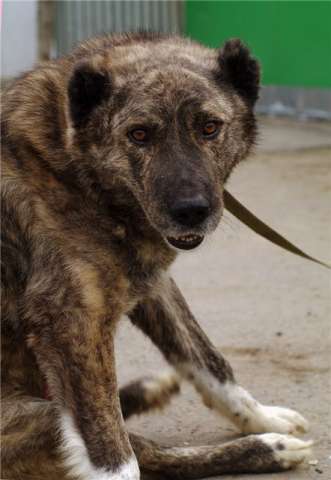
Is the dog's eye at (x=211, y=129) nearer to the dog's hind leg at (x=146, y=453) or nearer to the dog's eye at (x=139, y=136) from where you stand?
the dog's eye at (x=139, y=136)

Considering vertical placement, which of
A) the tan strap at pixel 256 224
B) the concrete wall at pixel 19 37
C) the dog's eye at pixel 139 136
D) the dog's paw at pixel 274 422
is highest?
the dog's eye at pixel 139 136

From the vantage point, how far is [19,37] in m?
12.3

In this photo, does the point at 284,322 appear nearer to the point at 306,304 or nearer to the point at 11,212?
the point at 306,304

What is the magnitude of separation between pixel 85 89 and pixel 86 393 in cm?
108

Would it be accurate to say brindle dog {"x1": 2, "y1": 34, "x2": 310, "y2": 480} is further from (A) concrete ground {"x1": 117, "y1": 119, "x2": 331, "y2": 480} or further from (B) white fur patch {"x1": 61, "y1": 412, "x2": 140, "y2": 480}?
(A) concrete ground {"x1": 117, "y1": 119, "x2": 331, "y2": 480}

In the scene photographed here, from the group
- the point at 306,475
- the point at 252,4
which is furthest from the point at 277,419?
the point at 252,4

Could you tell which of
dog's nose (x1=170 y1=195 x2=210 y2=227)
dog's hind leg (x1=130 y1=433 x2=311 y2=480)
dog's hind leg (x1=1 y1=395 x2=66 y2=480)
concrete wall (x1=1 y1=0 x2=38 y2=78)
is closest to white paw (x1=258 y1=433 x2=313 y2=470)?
dog's hind leg (x1=130 y1=433 x2=311 y2=480)

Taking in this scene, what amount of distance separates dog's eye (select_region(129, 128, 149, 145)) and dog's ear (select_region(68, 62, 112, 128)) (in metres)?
0.20

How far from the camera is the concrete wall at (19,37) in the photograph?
12172mm

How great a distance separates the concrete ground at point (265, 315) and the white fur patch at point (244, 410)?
0.29ft

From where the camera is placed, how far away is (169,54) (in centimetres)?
368

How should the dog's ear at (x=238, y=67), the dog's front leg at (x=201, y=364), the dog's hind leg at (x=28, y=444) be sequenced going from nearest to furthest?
the dog's hind leg at (x=28, y=444), the dog's ear at (x=238, y=67), the dog's front leg at (x=201, y=364)


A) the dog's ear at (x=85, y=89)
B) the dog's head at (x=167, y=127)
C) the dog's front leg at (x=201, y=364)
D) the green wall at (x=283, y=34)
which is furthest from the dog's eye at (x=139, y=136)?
the green wall at (x=283, y=34)

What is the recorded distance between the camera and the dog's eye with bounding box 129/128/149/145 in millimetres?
3441
